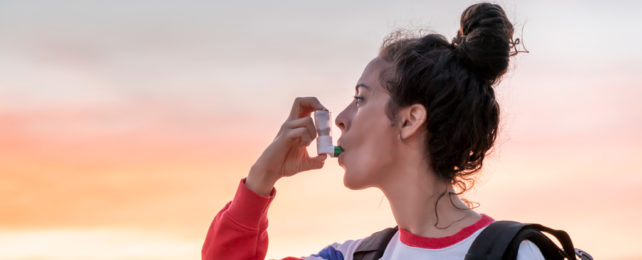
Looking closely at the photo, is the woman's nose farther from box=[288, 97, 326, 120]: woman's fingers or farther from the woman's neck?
the woman's neck

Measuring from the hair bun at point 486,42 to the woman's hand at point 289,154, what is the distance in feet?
3.10

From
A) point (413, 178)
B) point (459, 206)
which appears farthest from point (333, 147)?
point (459, 206)

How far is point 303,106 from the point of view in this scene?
436 centimetres

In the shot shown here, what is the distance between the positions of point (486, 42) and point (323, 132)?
1.05 metres

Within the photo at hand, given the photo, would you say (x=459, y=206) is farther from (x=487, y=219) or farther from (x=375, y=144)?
(x=375, y=144)

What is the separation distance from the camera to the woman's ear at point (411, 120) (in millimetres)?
3744

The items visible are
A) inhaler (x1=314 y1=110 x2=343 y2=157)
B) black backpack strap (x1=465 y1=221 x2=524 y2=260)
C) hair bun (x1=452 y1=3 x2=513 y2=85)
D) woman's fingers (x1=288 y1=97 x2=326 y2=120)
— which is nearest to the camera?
black backpack strap (x1=465 y1=221 x2=524 y2=260)

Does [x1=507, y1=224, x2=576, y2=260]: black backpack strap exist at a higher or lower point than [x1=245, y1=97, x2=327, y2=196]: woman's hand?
lower

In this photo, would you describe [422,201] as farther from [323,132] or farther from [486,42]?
[486,42]

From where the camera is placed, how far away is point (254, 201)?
4211 mm

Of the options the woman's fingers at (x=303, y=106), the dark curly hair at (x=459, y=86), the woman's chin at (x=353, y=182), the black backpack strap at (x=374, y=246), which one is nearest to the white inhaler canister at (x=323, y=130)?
the woman's fingers at (x=303, y=106)

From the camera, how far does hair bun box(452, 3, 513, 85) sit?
3814mm

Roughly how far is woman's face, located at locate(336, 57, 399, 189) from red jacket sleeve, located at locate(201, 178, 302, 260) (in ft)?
2.03

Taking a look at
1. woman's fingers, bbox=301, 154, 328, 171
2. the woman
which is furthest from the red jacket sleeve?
the woman
